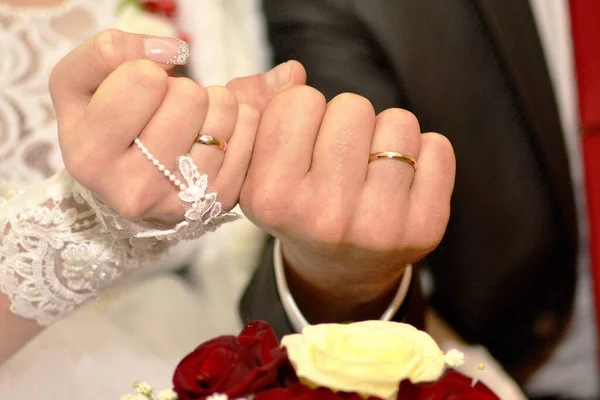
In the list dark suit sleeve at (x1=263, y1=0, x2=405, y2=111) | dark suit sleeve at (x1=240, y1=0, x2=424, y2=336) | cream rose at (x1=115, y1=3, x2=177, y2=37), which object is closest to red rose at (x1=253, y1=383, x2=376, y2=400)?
dark suit sleeve at (x1=240, y1=0, x2=424, y2=336)

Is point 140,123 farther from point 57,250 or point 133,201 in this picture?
point 57,250

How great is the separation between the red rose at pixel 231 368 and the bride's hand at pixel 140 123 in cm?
16

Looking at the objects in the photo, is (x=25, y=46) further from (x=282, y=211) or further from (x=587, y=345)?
(x=587, y=345)

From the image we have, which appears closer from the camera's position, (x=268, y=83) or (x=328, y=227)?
(x=328, y=227)

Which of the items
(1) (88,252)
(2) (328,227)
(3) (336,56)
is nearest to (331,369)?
(2) (328,227)

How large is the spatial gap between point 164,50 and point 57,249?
30 centimetres

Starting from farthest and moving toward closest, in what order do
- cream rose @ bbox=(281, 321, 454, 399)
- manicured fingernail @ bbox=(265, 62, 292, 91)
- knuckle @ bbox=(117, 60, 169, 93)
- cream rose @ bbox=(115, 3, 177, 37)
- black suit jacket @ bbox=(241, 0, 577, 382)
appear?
cream rose @ bbox=(115, 3, 177, 37), black suit jacket @ bbox=(241, 0, 577, 382), manicured fingernail @ bbox=(265, 62, 292, 91), knuckle @ bbox=(117, 60, 169, 93), cream rose @ bbox=(281, 321, 454, 399)

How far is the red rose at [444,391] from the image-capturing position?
0.95ft

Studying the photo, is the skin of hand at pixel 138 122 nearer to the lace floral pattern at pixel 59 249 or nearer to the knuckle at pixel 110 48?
the knuckle at pixel 110 48

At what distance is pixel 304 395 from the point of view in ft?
0.96

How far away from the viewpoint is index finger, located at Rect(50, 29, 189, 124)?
431 mm

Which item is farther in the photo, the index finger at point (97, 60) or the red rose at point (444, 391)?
the index finger at point (97, 60)

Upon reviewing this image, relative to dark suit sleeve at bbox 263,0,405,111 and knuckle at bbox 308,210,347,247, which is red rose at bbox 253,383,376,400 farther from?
dark suit sleeve at bbox 263,0,405,111

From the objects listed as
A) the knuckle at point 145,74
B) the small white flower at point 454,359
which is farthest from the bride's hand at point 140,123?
the small white flower at point 454,359
